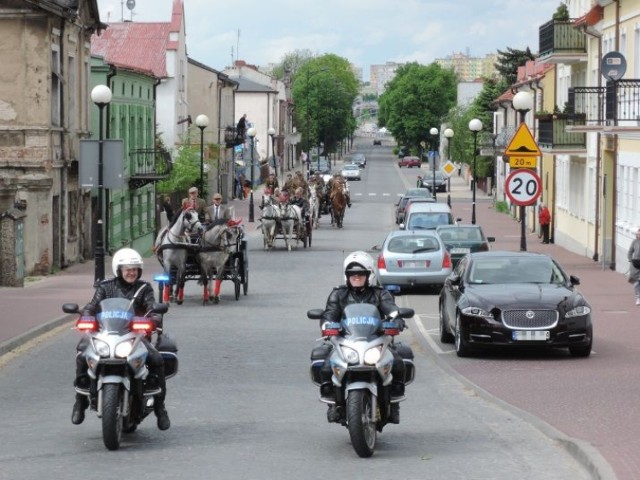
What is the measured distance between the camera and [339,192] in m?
61.7

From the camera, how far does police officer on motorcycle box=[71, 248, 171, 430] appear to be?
11.9 metres

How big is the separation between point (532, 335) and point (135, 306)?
7.89 meters

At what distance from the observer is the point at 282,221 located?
46.2 meters

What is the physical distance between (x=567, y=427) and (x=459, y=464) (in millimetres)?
2107

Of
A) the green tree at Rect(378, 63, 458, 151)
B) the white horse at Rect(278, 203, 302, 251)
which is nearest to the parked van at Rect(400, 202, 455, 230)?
the white horse at Rect(278, 203, 302, 251)

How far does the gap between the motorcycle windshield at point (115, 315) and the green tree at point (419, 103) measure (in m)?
168

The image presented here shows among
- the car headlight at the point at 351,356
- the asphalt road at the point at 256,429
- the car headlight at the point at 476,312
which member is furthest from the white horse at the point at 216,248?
the car headlight at the point at 351,356

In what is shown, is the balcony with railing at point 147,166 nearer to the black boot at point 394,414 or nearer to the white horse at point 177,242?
the white horse at point 177,242

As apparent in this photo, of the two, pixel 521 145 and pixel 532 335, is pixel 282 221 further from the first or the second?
pixel 532 335

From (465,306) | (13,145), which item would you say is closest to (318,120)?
(13,145)

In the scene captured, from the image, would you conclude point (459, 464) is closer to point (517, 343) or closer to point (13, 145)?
point (517, 343)

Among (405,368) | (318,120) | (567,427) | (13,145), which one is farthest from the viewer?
(318,120)

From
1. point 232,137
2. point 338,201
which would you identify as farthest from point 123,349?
point 232,137

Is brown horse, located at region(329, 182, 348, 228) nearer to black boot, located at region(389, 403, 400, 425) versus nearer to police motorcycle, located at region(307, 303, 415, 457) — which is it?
black boot, located at region(389, 403, 400, 425)
